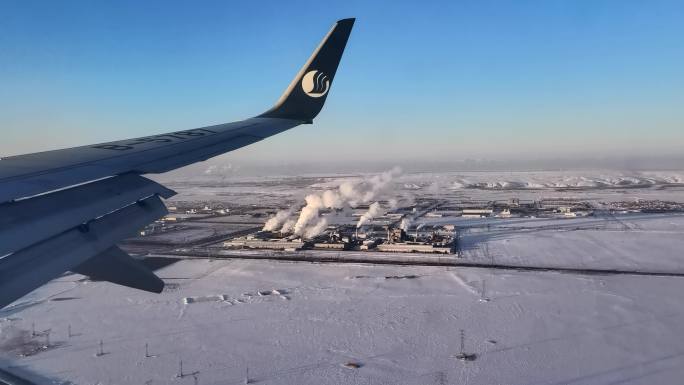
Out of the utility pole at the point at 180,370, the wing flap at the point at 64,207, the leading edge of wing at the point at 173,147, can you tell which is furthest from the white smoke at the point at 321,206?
the wing flap at the point at 64,207

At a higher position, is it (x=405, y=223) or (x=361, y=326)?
(x=405, y=223)

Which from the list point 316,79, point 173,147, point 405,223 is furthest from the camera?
point 405,223

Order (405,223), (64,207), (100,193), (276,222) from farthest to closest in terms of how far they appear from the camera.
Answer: (405,223)
(276,222)
(100,193)
(64,207)

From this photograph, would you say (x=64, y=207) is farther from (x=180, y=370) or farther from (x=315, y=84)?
(x=180, y=370)

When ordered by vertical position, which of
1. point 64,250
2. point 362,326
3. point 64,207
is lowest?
point 362,326

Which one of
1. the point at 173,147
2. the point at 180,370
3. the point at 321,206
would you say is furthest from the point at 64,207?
the point at 321,206

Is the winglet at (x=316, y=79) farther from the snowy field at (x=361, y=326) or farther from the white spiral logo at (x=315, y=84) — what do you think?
the snowy field at (x=361, y=326)

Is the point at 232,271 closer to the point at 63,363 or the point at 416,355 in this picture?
the point at 63,363
